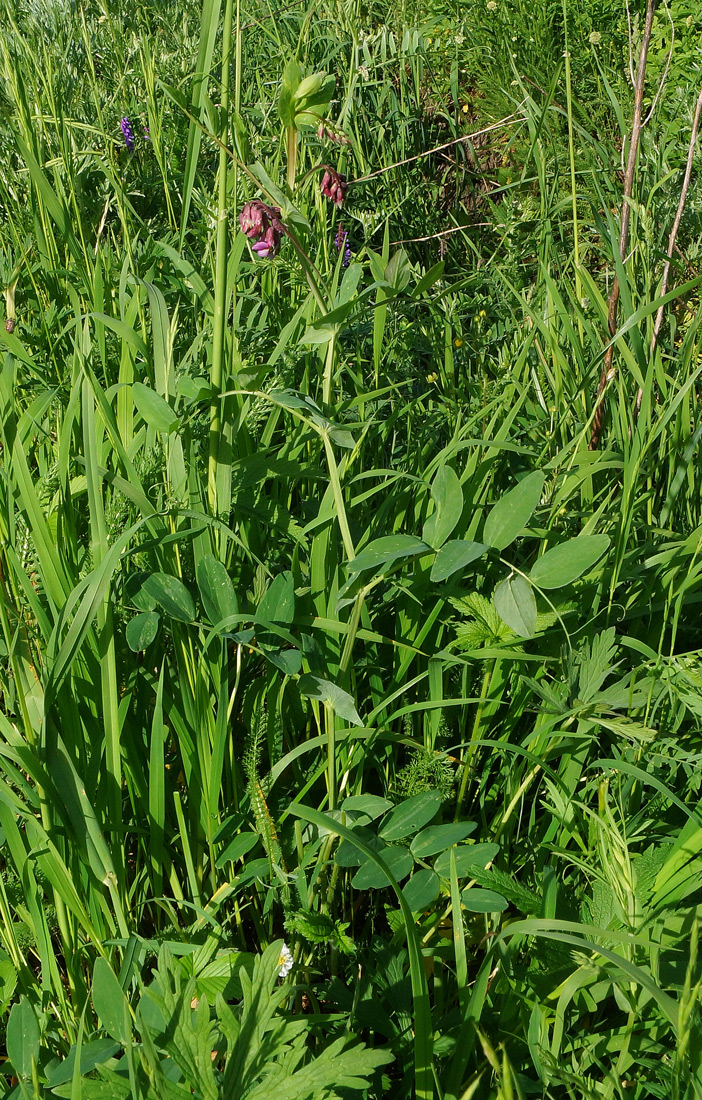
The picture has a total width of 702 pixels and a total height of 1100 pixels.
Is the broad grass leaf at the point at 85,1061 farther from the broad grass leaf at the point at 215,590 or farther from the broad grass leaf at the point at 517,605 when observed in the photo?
the broad grass leaf at the point at 517,605

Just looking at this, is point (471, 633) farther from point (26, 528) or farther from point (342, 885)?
point (26, 528)

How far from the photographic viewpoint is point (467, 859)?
3.19ft

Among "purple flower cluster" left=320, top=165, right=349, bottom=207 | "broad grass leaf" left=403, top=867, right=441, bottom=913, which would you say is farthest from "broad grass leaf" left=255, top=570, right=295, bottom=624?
"purple flower cluster" left=320, top=165, right=349, bottom=207

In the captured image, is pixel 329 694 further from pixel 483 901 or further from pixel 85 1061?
pixel 85 1061

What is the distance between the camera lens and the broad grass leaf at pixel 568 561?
1.09 meters

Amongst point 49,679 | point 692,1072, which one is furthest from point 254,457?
point 692,1072

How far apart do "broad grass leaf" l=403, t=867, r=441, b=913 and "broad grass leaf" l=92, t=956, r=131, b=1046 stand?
0.31 metres

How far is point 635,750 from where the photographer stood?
115 cm

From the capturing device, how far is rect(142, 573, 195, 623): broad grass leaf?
1038 mm

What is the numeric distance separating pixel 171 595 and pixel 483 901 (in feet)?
1.69

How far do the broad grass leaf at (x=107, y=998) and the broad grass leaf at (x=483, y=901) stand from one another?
38cm

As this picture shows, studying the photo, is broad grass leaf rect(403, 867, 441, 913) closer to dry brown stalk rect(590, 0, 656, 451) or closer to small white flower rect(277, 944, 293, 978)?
small white flower rect(277, 944, 293, 978)

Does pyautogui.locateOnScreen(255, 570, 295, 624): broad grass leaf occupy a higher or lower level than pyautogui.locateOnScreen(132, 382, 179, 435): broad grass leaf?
lower

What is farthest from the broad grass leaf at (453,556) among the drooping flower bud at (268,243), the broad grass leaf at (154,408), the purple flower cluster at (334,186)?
the purple flower cluster at (334,186)
